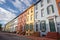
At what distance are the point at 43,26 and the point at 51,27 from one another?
2.89 metres

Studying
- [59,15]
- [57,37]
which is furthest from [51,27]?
[57,37]

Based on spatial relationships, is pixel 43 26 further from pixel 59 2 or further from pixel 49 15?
pixel 59 2

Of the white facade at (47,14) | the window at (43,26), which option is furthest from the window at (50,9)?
the window at (43,26)

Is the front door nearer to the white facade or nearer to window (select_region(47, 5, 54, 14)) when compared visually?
the white facade

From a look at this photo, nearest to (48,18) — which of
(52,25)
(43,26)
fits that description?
(52,25)

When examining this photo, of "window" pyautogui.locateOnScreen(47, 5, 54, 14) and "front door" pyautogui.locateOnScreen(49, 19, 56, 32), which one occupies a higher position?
"window" pyautogui.locateOnScreen(47, 5, 54, 14)

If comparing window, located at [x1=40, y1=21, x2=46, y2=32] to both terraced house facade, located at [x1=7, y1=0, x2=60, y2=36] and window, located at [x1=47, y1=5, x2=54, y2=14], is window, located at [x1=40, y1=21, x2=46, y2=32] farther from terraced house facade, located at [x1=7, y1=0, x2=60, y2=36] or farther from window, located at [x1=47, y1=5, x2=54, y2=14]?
window, located at [x1=47, y1=5, x2=54, y2=14]

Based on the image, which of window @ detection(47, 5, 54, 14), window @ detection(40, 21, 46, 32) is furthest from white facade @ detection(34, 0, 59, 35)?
window @ detection(40, 21, 46, 32)

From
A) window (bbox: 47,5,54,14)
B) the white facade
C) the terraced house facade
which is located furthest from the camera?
window (bbox: 47,5,54,14)

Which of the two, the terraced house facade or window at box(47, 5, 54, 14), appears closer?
the terraced house facade

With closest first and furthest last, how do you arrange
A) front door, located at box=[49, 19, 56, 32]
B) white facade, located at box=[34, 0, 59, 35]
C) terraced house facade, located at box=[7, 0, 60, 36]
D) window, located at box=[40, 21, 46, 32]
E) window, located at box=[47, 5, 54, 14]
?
terraced house facade, located at box=[7, 0, 60, 36] → white facade, located at box=[34, 0, 59, 35] → front door, located at box=[49, 19, 56, 32] → window, located at box=[47, 5, 54, 14] → window, located at box=[40, 21, 46, 32]

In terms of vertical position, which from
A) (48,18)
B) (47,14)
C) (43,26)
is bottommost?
(43,26)

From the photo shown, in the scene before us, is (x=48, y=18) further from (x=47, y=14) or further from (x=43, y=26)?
(x=43, y=26)

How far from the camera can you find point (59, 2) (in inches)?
627
